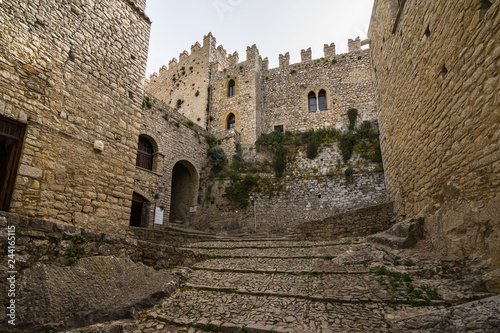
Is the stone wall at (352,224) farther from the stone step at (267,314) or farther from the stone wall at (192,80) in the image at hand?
the stone wall at (192,80)

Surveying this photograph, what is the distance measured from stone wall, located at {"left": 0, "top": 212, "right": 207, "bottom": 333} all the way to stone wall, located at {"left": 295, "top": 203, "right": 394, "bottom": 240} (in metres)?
6.30

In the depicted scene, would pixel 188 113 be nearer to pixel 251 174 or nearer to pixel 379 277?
pixel 251 174

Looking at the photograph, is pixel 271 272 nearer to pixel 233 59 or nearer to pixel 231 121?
pixel 231 121

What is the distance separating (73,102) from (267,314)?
613 cm

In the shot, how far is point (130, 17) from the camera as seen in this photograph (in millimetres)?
8109

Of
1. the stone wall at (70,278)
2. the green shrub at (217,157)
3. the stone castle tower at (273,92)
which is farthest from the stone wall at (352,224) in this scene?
the stone castle tower at (273,92)

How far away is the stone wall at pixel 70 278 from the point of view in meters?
2.91

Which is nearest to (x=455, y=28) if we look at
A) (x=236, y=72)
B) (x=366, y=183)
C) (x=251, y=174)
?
(x=366, y=183)

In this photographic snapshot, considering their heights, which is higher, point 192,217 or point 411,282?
point 192,217

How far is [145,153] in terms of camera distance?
45.6 ft

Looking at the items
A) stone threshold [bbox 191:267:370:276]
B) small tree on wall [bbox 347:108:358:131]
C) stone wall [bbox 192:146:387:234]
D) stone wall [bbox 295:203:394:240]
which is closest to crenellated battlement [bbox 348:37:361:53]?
small tree on wall [bbox 347:108:358:131]

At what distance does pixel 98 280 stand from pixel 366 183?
13.1 m

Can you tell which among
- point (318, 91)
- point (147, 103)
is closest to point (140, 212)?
point (147, 103)

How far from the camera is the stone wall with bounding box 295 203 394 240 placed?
8.49 m
